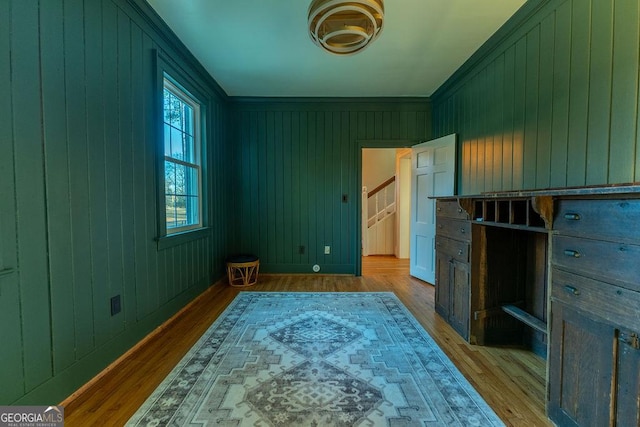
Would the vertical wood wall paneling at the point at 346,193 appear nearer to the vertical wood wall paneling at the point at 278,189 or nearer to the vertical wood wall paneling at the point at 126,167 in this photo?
the vertical wood wall paneling at the point at 278,189

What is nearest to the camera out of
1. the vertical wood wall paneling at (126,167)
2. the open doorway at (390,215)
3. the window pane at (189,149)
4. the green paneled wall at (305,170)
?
the vertical wood wall paneling at (126,167)

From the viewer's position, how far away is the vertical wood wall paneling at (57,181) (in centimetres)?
135

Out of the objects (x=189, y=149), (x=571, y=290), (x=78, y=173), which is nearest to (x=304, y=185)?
(x=189, y=149)

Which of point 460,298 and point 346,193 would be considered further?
point 346,193

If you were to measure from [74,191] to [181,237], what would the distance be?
46.8 inches

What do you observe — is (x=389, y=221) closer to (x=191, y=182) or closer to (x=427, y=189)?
(x=427, y=189)

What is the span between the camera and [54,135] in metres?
1.39

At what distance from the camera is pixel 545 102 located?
197 centimetres

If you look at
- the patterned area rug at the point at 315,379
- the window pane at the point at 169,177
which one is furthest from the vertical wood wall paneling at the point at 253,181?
the patterned area rug at the point at 315,379

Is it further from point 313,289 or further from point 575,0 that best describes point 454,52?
point 313,289

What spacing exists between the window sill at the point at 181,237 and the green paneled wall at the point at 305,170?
0.93 metres

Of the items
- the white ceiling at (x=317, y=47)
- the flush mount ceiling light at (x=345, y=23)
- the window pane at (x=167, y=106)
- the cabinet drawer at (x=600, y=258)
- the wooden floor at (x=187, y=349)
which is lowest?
the wooden floor at (x=187, y=349)

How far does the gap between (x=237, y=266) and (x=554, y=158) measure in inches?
131

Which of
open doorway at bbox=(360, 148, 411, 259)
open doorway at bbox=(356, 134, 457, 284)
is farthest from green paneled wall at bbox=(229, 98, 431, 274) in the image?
open doorway at bbox=(360, 148, 411, 259)
